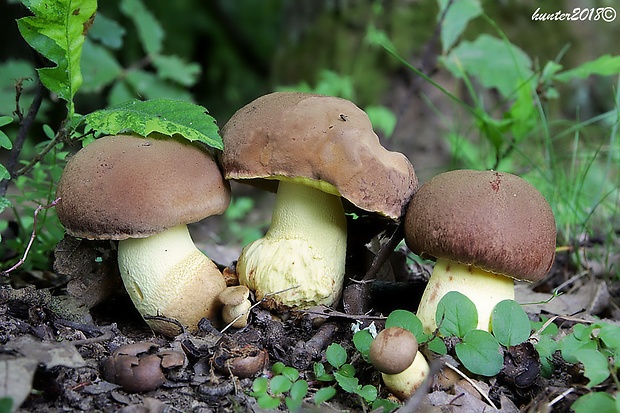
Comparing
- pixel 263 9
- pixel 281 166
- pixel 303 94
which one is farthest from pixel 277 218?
pixel 263 9

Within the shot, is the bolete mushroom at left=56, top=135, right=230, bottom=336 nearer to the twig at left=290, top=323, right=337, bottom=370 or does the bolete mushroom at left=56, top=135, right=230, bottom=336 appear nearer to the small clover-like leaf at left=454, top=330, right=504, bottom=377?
the twig at left=290, top=323, right=337, bottom=370

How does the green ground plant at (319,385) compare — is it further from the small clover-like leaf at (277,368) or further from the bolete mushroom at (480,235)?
the bolete mushroom at (480,235)

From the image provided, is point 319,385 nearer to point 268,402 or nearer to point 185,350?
point 268,402

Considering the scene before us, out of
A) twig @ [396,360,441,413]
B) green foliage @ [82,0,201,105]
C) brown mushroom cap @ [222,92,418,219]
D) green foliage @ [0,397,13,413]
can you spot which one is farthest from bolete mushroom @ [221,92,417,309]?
green foliage @ [82,0,201,105]

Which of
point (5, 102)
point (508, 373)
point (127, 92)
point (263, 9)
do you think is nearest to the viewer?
point (508, 373)

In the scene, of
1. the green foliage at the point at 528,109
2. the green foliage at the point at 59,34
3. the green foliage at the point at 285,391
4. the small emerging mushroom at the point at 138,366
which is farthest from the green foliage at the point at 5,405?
the green foliage at the point at 528,109

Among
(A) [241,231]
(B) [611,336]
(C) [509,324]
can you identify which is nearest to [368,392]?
(C) [509,324]

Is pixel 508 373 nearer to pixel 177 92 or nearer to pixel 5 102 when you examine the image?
pixel 5 102
